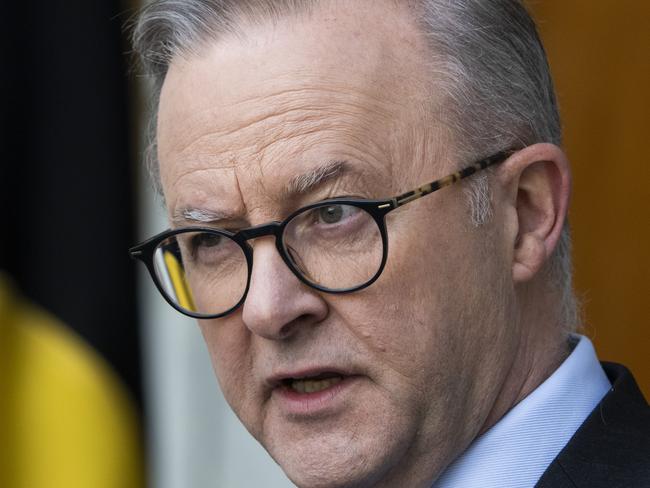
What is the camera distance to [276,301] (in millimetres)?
1952

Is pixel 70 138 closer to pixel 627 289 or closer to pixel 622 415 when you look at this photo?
pixel 627 289

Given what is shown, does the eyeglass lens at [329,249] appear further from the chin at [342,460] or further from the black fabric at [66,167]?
the black fabric at [66,167]

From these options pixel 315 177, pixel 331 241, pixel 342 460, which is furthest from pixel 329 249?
pixel 342 460

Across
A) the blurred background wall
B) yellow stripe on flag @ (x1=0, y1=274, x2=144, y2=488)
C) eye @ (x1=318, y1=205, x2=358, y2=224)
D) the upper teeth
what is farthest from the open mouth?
yellow stripe on flag @ (x1=0, y1=274, x2=144, y2=488)

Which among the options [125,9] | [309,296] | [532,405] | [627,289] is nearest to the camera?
[309,296]

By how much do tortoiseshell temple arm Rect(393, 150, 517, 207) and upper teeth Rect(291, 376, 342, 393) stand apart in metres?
0.36

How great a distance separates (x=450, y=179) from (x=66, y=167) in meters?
2.14

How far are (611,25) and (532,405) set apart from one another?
1972mm

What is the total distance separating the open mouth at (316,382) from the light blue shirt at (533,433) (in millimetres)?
302

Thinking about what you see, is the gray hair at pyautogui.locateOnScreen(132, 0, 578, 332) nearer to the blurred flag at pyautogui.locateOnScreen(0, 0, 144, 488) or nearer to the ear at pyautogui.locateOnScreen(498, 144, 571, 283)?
the ear at pyautogui.locateOnScreen(498, 144, 571, 283)

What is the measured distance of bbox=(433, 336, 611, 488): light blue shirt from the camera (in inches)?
79.6

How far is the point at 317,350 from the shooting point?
199 cm

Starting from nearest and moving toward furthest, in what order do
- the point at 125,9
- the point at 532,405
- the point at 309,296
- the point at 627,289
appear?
the point at 309,296, the point at 532,405, the point at 627,289, the point at 125,9

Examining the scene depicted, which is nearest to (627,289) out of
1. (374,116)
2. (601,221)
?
(601,221)
